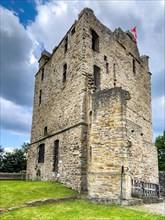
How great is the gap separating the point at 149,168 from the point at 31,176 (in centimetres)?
945

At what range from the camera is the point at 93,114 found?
34.0 ft

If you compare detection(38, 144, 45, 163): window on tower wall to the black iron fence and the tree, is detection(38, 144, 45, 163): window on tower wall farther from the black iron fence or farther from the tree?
the tree

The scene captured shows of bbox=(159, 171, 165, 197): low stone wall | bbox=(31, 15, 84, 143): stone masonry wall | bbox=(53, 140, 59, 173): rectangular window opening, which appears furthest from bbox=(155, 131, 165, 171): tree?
bbox=(53, 140, 59, 173): rectangular window opening

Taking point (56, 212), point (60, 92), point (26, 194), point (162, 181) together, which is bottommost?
point (162, 181)

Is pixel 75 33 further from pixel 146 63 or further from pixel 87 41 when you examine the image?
pixel 146 63

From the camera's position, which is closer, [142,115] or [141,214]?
[141,214]

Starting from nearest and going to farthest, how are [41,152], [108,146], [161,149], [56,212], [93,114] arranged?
[56,212] < [108,146] < [93,114] < [41,152] < [161,149]

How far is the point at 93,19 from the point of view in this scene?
1495 cm

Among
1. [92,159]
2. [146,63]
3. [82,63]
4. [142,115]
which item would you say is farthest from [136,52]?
[92,159]

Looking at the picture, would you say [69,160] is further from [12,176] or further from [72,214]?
[12,176]

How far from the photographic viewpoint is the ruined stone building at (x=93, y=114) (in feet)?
31.1

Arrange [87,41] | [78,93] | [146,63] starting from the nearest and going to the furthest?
[78,93], [87,41], [146,63]

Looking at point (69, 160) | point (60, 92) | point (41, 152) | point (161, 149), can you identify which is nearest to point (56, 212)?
point (69, 160)

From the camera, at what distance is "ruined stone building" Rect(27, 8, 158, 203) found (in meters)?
9.49
